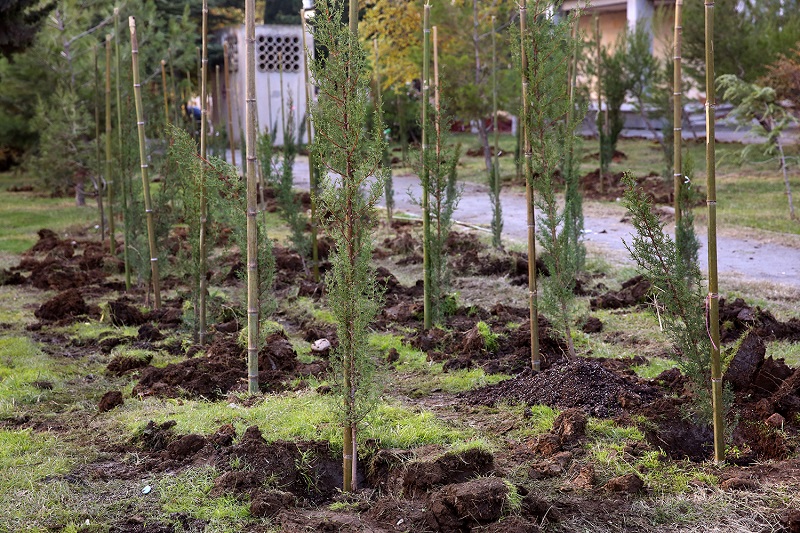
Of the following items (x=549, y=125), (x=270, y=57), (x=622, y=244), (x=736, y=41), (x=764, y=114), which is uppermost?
(x=270, y=57)

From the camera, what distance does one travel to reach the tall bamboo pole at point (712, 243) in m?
4.08

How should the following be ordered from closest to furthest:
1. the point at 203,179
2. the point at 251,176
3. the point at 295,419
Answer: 1. the point at 295,419
2. the point at 251,176
3. the point at 203,179

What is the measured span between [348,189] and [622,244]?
755 centimetres

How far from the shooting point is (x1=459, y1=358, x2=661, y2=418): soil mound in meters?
5.16

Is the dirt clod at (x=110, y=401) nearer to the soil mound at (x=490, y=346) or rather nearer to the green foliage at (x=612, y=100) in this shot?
the soil mound at (x=490, y=346)

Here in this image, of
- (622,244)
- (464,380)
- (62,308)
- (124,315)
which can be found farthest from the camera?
(622,244)

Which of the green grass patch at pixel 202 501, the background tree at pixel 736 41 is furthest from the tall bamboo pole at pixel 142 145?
the background tree at pixel 736 41

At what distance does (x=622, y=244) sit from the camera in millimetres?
10938

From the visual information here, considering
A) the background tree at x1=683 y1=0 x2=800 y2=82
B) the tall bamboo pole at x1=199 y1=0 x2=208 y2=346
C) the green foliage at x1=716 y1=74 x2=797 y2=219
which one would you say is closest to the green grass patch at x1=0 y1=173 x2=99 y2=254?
the tall bamboo pole at x1=199 y1=0 x2=208 y2=346

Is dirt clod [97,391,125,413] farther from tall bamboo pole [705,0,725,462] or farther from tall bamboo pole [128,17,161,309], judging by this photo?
tall bamboo pole [705,0,725,462]

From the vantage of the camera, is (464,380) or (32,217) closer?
(464,380)

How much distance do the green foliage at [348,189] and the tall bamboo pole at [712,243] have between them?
154cm

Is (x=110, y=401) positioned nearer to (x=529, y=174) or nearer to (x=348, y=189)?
(x=348, y=189)

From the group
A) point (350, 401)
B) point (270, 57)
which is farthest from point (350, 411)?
point (270, 57)
